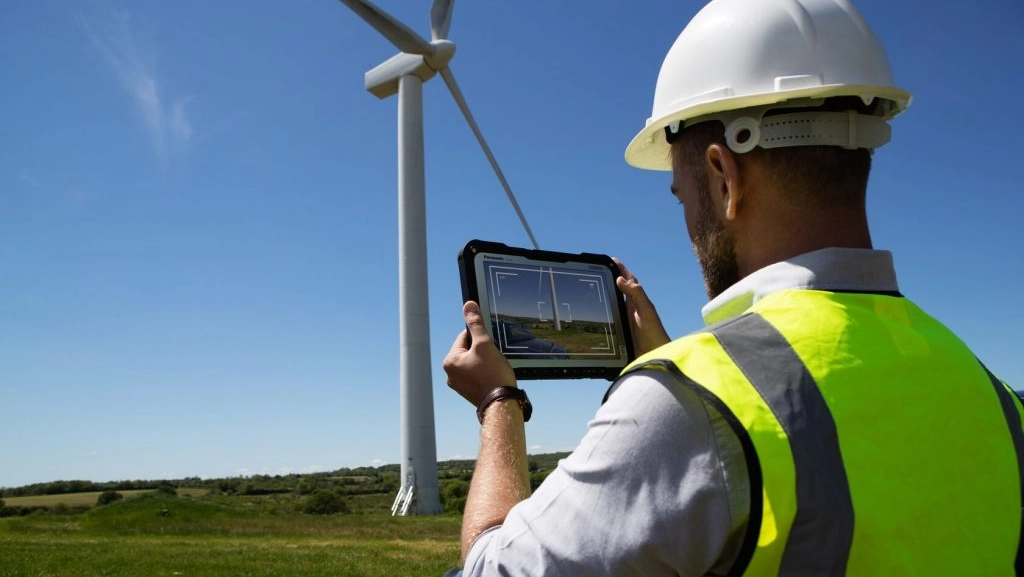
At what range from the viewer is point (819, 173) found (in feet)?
6.90

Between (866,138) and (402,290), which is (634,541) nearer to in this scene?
(866,138)

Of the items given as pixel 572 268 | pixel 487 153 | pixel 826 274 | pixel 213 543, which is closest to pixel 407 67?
pixel 487 153

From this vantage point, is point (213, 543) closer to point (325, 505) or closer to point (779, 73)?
point (779, 73)

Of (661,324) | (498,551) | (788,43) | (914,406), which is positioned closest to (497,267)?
(661,324)

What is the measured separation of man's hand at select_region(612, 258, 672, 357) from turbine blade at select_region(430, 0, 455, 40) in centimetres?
3800

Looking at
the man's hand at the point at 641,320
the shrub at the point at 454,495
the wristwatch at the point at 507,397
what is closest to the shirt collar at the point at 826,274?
the wristwatch at the point at 507,397

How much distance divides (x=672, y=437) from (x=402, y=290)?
119 ft

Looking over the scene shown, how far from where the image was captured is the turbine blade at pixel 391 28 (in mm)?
32656

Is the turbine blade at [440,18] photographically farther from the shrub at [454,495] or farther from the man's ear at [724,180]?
the man's ear at [724,180]

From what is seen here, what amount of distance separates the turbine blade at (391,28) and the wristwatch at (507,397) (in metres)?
32.7

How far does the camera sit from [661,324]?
3.44 m

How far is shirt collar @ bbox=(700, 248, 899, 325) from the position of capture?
6.28 ft

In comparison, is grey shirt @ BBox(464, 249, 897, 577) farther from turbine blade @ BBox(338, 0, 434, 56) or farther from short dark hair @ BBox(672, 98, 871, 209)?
turbine blade @ BBox(338, 0, 434, 56)

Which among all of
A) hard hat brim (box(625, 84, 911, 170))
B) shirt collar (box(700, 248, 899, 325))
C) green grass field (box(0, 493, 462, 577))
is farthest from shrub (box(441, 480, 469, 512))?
shirt collar (box(700, 248, 899, 325))
